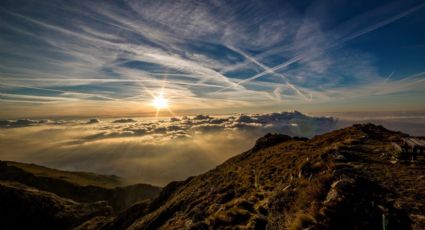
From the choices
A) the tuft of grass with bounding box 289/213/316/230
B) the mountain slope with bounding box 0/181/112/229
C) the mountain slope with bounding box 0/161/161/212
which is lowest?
the mountain slope with bounding box 0/161/161/212

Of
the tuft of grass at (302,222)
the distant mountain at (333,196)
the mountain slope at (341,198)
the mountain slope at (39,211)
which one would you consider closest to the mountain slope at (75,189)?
the mountain slope at (39,211)

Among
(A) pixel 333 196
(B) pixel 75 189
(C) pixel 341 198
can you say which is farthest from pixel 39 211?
(C) pixel 341 198

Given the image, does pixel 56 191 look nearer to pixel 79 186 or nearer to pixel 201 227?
pixel 79 186

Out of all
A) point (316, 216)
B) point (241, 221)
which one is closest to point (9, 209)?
point (241, 221)

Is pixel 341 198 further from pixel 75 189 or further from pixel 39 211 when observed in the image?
pixel 75 189

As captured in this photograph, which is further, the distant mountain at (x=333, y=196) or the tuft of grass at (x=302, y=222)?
the tuft of grass at (x=302, y=222)

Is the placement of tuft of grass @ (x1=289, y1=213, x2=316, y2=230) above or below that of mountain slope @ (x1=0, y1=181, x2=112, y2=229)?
above

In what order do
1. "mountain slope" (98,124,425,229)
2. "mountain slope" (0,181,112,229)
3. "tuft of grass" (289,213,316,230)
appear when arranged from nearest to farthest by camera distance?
"mountain slope" (98,124,425,229)
"tuft of grass" (289,213,316,230)
"mountain slope" (0,181,112,229)

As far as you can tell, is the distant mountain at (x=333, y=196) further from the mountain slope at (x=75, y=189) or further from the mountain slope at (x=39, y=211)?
the mountain slope at (x=75, y=189)

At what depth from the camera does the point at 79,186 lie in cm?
17838

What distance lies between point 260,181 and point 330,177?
38.1 ft

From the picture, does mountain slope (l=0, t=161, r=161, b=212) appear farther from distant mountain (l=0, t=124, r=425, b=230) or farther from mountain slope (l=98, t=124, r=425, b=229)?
mountain slope (l=98, t=124, r=425, b=229)

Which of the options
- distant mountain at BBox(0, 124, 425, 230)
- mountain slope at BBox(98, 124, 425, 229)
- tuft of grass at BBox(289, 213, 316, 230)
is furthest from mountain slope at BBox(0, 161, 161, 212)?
tuft of grass at BBox(289, 213, 316, 230)

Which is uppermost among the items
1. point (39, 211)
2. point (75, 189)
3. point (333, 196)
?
point (333, 196)
